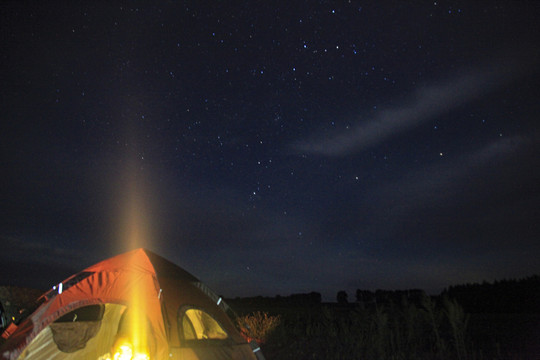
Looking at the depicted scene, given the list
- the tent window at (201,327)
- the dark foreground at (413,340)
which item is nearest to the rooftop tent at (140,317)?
the tent window at (201,327)

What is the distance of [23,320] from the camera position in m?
5.97

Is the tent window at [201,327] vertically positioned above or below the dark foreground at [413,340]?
above

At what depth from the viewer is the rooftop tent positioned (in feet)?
18.3

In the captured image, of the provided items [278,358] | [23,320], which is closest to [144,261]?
[23,320]

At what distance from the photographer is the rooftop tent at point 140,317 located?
559 centimetres

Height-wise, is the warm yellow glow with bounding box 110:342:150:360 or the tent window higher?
the tent window

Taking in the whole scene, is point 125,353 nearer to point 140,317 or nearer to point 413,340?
point 140,317

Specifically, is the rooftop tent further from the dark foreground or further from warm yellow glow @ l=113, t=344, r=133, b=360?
the dark foreground

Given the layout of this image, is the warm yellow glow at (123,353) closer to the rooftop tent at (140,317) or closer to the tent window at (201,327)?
the rooftop tent at (140,317)

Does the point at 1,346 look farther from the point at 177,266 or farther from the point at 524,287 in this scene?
the point at 524,287

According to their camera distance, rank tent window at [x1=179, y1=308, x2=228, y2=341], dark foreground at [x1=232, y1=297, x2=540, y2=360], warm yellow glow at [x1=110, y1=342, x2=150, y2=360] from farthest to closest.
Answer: dark foreground at [x1=232, y1=297, x2=540, y2=360], tent window at [x1=179, y1=308, x2=228, y2=341], warm yellow glow at [x1=110, y1=342, x2=150, y2=360]

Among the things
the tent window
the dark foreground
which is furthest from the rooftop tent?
the dark foreground

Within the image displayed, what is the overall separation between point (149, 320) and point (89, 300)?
3.28 feet

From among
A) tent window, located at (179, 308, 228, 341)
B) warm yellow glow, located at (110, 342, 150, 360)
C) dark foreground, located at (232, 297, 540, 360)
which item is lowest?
dark foreground, located at (232, 297, 540, 360)
